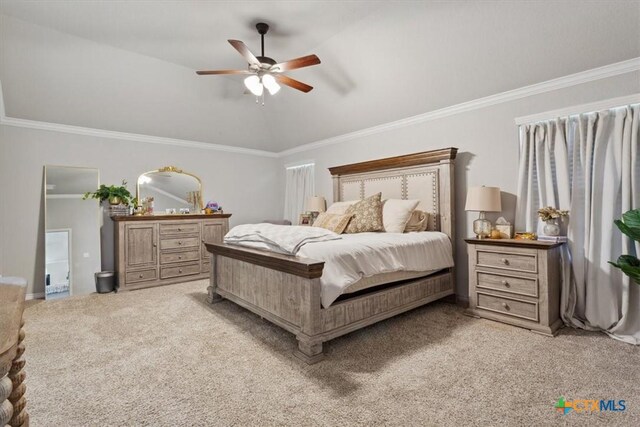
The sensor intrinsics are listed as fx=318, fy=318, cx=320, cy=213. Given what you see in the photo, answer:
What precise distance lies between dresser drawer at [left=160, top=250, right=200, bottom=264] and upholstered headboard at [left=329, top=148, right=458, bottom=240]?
8.72ft

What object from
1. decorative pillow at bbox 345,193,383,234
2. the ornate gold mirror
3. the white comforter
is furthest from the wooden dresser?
decorative pillow at bbox 345,193,383,234

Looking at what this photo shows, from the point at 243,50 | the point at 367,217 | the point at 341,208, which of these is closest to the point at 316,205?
the point at 341,208

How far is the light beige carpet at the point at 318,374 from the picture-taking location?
1.76 meters

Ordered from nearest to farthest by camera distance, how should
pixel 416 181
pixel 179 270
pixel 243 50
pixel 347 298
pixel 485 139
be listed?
pixel 347 298 → pixel 243 50 → pixel 485 139 → pixel 416 181 → pixel 179 270

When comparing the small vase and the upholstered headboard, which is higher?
the upholstered headboard

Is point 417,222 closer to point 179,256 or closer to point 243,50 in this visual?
point 243,50

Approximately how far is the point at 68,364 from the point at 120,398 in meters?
0.77

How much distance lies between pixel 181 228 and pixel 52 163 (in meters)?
1.94

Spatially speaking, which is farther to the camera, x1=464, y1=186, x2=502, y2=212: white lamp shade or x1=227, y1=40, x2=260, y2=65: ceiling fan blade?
x1=464, y1=186, x2=502, y2=212: white lamp shade

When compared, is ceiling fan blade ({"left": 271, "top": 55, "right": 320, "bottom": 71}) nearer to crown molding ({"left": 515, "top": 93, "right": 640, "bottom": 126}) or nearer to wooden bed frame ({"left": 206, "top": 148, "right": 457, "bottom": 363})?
wooden bed frame ({"left": 206, "top": 148, "right": 457, "bottom": 363})

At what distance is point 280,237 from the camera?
2.88m

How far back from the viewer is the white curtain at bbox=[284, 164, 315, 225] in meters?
6.16

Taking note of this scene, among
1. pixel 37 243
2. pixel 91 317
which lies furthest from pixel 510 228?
pixel 37 243

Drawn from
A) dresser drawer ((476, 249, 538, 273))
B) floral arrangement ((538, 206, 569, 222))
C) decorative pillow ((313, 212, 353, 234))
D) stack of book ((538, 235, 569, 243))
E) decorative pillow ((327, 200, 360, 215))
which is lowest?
dresser drawer ((476, 249, 538, 273))
